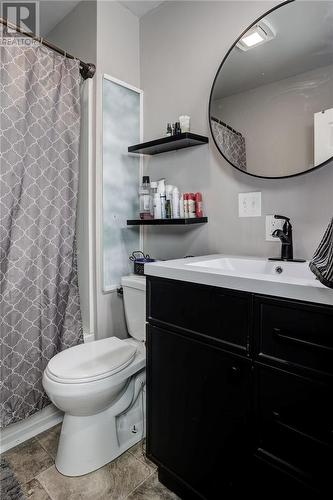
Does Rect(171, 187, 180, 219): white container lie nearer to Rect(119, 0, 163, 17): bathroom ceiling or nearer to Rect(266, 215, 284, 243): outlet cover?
Rect(266, 215, 284, 243): outlet cover

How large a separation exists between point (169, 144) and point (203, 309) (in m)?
1.07

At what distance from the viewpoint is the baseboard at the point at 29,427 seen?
4.89ft

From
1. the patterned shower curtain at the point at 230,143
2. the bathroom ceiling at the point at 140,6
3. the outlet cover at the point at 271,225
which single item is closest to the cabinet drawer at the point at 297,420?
the outlet cover at the point at 271,225

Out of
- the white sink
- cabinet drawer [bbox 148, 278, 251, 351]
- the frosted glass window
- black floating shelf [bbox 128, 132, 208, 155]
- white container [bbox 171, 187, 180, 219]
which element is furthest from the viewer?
the frosted glass window

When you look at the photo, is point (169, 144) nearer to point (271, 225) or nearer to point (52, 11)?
point (271, 225)

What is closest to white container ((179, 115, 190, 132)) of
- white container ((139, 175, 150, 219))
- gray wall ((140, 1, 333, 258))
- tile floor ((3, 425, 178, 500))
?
gray wall ((140, 1, 333, 258))

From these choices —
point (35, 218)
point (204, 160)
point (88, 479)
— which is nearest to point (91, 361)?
point (88, 479)

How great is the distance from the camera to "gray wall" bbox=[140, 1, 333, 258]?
4.29ft

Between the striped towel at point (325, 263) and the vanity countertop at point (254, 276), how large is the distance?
3 cm

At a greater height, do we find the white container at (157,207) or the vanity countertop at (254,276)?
the white container at (157,207)

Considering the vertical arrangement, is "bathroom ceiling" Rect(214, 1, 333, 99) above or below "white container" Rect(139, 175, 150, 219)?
above

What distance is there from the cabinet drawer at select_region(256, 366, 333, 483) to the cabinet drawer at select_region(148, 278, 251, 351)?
13 centimetres

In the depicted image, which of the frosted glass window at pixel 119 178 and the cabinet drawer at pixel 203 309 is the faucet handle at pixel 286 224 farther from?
the frosted glass window at pixel 119 178

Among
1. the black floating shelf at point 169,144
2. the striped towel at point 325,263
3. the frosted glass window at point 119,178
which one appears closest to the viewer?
the striped towel at point 325,263
